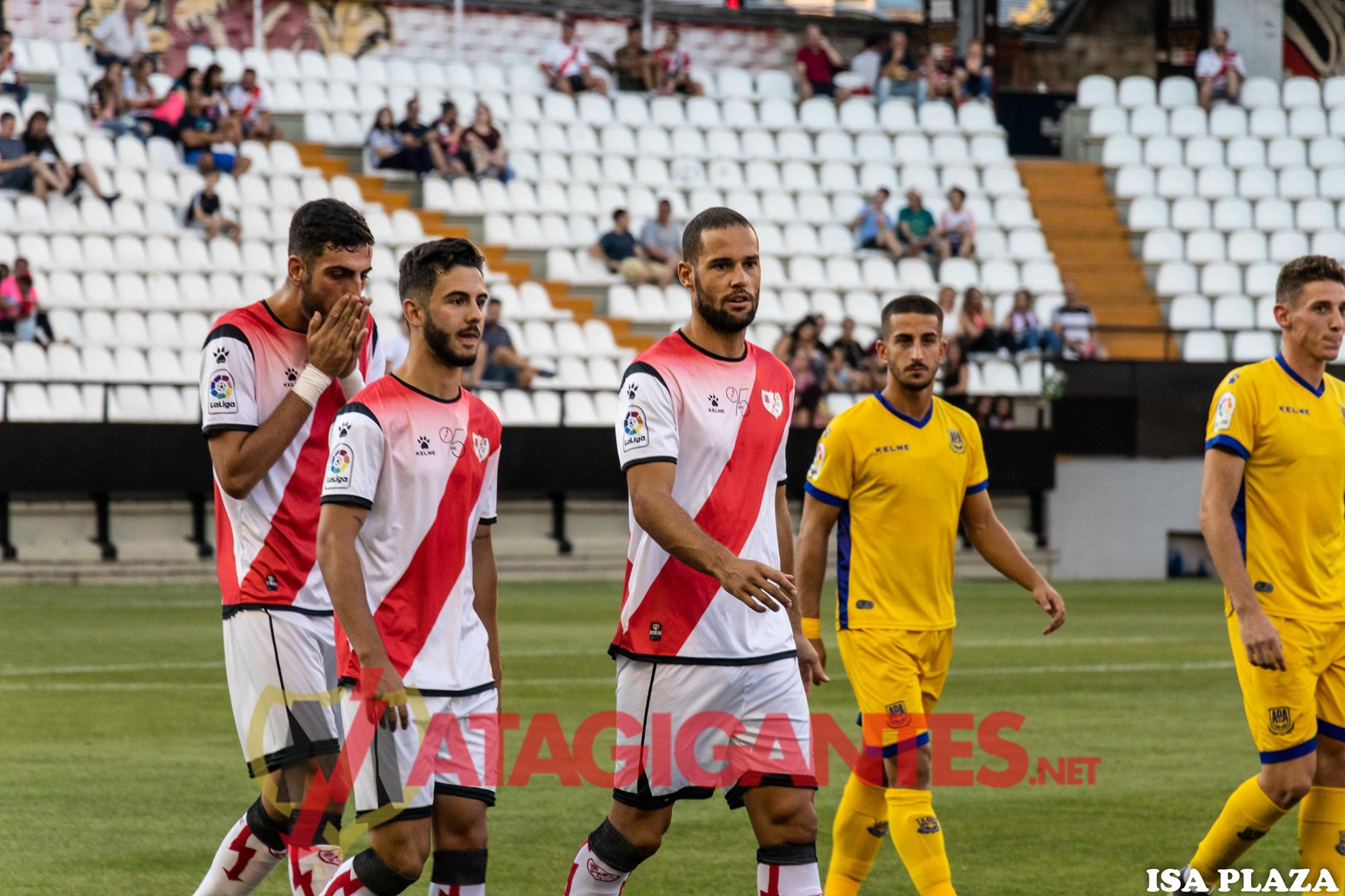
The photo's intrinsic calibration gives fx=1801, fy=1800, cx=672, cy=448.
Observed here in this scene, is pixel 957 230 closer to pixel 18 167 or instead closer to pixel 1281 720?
pixel 18 167

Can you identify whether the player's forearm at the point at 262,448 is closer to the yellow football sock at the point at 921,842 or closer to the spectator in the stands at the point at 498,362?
the yellow football sock at the point at 921,842

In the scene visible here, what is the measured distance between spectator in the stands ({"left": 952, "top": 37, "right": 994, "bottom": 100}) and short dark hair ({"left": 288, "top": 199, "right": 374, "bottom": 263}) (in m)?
24.6

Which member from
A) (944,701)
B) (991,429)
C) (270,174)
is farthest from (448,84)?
(944,701)

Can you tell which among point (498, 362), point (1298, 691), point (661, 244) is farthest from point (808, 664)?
point (661, 244)

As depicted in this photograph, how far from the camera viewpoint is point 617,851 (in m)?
5.34

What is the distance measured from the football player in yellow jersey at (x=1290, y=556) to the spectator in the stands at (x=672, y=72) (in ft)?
71.4

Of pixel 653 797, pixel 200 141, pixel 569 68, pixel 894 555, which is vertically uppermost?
pixel 569 68

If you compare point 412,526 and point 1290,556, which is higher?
point 412,526

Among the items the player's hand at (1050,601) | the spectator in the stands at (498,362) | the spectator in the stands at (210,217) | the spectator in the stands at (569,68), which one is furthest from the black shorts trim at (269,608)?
the spectator in the stands at (569,68)

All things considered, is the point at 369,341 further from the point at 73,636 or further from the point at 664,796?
the point at 73,636

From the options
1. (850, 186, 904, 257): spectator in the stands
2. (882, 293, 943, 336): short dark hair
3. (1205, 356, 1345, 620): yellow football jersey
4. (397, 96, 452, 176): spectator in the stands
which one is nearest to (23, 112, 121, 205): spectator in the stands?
(397, 96, 452, 176): spectator in the stands

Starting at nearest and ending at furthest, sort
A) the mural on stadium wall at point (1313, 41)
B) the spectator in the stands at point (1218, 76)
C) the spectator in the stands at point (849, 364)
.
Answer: the spectator in the stands at point (849, 364), the spectator in the stands at point (1218, 76), the mural on stadium wall at point (1313, 41)

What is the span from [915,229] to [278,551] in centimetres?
2078

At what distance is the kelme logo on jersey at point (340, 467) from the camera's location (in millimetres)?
4762
